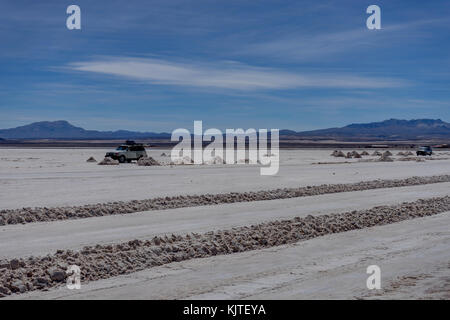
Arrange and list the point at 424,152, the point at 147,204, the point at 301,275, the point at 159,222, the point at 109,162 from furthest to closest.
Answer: the point at 424,152
the point at 109,162
the point at 147,204
the point at 159,222
the point at 301,275

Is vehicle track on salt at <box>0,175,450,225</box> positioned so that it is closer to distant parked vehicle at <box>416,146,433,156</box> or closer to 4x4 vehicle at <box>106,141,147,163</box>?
4x4 vehicle at <box>106,141,147,163</box>

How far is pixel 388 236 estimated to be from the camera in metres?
15.1

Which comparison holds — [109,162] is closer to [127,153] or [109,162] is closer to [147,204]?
[127,153]

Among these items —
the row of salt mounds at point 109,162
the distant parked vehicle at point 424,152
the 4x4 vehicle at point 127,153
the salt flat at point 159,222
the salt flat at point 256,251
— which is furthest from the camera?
the distant parked vehicle at point 424,152

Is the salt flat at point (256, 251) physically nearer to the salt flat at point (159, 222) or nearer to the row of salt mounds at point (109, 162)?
the salt flat at point (159, 222)

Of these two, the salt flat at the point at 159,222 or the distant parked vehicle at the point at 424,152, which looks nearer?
the salt flat at the point at 159,222

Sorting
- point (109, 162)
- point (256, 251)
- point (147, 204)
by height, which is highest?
point (109, 162)

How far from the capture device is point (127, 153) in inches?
2126

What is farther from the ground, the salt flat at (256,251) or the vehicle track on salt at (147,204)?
the vehicle track on salt at (147,204)

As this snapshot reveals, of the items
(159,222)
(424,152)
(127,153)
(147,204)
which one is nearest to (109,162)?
(127,153)

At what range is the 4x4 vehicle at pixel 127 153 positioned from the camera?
5353cm

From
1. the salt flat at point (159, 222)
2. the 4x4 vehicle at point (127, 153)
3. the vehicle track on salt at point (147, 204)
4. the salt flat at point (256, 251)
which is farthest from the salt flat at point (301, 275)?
the 4x4 vehicle at point (127, 153)

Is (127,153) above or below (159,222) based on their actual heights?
above
